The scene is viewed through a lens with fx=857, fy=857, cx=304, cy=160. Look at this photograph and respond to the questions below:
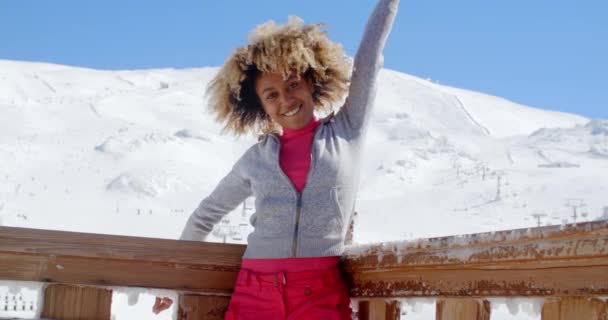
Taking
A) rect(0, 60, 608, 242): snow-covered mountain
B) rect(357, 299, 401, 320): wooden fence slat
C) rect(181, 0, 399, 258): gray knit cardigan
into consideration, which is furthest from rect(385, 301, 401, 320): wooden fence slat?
rect(0, 60, 608, 242): snow-covered mountain

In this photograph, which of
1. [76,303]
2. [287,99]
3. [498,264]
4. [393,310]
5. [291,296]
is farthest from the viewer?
[287,99]

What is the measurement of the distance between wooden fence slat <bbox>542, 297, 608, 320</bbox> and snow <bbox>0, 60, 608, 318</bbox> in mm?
16062

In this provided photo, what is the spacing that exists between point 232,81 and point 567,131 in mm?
49837

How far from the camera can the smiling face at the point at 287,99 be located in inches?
86.8

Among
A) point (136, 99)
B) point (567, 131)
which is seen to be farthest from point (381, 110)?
point (136, 99)

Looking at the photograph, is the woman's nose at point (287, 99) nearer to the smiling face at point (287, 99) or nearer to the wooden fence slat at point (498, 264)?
the smiling face at point (287, 99)

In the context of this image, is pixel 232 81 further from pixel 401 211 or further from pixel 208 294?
pixel 401 211

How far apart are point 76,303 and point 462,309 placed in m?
0.82

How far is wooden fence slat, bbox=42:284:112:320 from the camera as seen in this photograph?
1.76 metres

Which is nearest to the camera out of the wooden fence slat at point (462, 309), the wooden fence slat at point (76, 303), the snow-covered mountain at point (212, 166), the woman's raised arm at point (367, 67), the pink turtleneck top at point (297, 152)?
the wooden fence slat at point (462, 309)

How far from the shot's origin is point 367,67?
2197 millimetres

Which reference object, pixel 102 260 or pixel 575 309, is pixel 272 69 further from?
pixel 575 309

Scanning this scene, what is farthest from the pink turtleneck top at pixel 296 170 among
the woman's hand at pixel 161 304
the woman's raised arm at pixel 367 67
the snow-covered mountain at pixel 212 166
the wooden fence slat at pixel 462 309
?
the snow-covered mountain at pixel 212 166

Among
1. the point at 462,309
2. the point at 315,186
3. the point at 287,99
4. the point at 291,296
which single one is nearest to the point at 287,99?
the point at 287,99
